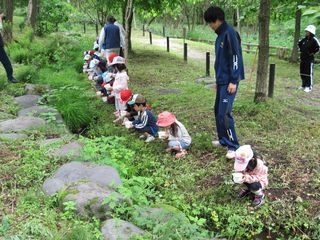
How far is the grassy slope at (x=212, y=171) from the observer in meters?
4.19

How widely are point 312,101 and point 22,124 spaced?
639cm

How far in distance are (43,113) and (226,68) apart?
333 cm

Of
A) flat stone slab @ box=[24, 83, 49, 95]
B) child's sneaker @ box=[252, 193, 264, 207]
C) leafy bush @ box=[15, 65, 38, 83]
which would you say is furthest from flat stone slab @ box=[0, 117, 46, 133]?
leafy bush @ box=[15, 65, 38, 83]

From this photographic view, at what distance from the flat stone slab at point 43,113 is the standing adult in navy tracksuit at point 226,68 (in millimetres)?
2904

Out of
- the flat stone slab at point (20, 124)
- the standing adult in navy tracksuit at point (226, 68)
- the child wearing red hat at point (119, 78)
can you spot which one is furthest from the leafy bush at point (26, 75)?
the standing adult in navy tracksuit at point (226, 68)

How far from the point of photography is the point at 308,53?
10523mm

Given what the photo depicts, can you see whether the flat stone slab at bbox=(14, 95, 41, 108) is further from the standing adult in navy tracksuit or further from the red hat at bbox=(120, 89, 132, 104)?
the standing adult in navy tracksuit

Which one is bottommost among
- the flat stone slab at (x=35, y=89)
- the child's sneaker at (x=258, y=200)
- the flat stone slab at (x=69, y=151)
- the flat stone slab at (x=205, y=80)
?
the child's sneaker at (x=258, y=200)

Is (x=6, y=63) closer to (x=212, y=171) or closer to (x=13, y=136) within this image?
(x=13, y=136)

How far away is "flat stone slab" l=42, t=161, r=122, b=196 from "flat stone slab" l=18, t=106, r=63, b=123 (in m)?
2.30

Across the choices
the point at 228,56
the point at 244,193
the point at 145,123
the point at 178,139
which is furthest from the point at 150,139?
the point at 244,193

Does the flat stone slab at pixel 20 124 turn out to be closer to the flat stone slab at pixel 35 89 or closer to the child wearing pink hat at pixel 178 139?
the child wearing pink hat at pixel 178 139

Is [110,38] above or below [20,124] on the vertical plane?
above

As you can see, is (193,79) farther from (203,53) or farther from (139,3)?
(203,53)
